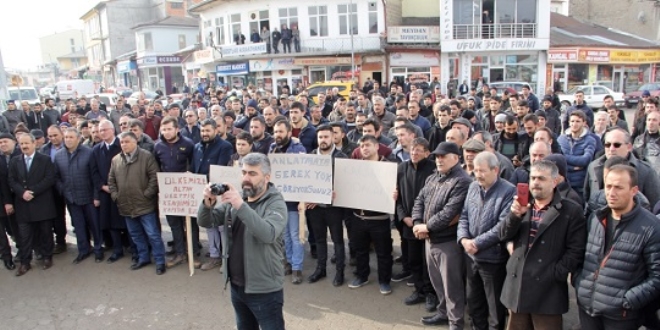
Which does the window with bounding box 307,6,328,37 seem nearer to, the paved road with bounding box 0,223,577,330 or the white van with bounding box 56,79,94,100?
the white van with bounding box 56,79,94,100

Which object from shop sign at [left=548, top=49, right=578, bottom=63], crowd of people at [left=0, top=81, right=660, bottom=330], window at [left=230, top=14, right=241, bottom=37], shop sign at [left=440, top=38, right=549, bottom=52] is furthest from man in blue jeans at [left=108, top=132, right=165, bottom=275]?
window at [left=230, top=14, right=241, bottom=37]

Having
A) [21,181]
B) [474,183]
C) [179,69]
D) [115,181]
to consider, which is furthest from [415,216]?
[179,69]

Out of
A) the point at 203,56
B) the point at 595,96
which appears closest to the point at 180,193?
the point at 595,96

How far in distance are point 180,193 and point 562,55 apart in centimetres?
3025

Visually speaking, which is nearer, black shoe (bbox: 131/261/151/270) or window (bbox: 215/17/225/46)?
black shoe (bbox: 131/261/151/270)

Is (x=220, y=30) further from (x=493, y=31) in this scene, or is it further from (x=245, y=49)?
(x=493, y=31)

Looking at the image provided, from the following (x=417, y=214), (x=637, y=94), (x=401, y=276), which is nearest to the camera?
(x=417, y=214)

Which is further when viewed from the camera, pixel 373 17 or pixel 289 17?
pixel 289 17

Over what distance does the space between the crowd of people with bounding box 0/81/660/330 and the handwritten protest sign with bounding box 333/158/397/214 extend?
0.11 metres

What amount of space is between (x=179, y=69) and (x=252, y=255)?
47.5m

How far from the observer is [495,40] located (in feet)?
100

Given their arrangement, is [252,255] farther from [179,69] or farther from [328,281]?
[179,69]

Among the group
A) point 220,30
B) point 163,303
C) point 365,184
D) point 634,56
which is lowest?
point 163,303

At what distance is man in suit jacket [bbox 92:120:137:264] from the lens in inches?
279
